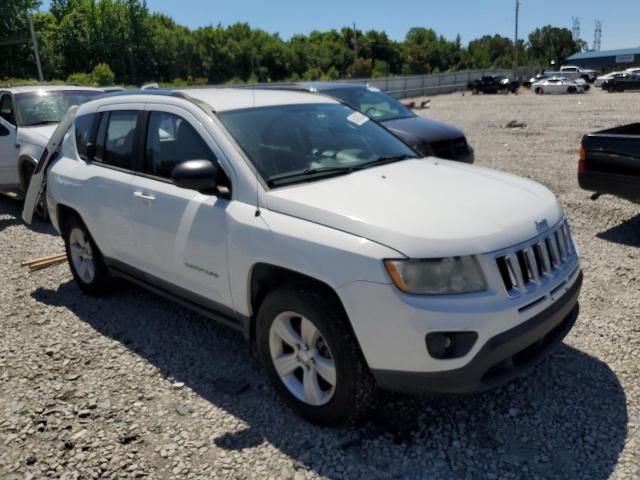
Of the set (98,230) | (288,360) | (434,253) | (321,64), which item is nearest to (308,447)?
(288,360)

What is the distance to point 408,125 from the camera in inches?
355

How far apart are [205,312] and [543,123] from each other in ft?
56.6

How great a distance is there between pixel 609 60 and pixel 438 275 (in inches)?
4043

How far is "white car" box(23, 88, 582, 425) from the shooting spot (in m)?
2.62

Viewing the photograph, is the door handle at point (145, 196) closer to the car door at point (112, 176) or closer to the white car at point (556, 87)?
the car door at point (112, 176)

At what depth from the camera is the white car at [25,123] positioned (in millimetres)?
7919

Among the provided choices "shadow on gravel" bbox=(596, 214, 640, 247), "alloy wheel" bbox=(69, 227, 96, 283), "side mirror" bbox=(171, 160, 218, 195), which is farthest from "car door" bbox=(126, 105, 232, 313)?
"shadow on gravel" bbox=(596, 214, 640, 247)

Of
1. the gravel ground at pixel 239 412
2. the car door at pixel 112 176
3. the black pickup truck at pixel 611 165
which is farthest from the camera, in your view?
the black pickup truck at pixel 611 165

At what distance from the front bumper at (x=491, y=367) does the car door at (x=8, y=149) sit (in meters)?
7.43

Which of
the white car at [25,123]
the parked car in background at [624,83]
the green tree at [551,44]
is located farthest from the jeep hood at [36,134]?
the green tree at [551,44]

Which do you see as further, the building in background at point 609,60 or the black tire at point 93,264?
the building in background at point 609,60

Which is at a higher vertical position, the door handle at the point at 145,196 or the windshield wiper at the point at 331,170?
the windshield wiper at the point at 331,170

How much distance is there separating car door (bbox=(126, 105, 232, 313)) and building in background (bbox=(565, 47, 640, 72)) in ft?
310

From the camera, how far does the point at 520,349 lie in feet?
9.00
